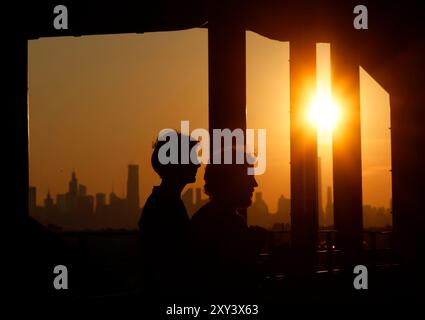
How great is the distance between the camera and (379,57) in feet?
43.1

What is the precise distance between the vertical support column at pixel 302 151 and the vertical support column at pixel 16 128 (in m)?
5.43

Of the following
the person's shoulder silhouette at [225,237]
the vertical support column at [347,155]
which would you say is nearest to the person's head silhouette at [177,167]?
the person's shoulder silhouette at [225,237]

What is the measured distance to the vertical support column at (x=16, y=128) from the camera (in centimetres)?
615

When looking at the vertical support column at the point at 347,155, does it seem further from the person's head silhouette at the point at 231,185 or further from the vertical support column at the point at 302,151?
the person's head silhouette at the point at 231,185

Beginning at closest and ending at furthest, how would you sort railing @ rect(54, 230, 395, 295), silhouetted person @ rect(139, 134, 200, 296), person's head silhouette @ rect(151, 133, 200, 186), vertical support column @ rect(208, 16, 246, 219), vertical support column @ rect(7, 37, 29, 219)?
silhouetted person @ rect(139, 134, 200, 296) → person's head silhouette @ rect(151, 133, 200, 186) → vertical support column @ rect(7, 37, 29, 219) → vertical support column @ rect(208, 16, 246, 219) → railing @ rect(54, 230, 395, 295)

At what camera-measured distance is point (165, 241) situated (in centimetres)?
374

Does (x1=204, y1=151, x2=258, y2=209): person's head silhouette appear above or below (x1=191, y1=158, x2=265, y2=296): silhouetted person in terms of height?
above

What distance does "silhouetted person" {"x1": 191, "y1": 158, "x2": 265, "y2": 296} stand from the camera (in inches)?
150

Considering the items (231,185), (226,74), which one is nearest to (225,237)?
(231,185)

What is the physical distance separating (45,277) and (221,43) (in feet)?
9.08

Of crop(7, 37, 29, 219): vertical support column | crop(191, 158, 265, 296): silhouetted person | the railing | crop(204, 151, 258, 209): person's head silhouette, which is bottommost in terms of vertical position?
the railing

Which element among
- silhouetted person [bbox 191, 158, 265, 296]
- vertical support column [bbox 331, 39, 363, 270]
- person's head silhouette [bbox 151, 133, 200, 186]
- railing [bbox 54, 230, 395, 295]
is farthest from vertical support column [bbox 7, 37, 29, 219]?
vertical support column [bbox 331, 39, 363, 270]

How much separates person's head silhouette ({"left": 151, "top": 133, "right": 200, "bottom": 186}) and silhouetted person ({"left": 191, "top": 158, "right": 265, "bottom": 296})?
0.53ft

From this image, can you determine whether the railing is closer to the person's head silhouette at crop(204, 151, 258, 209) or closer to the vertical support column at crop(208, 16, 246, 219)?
the vertical support column at crop(208, 16, 246, 219)
